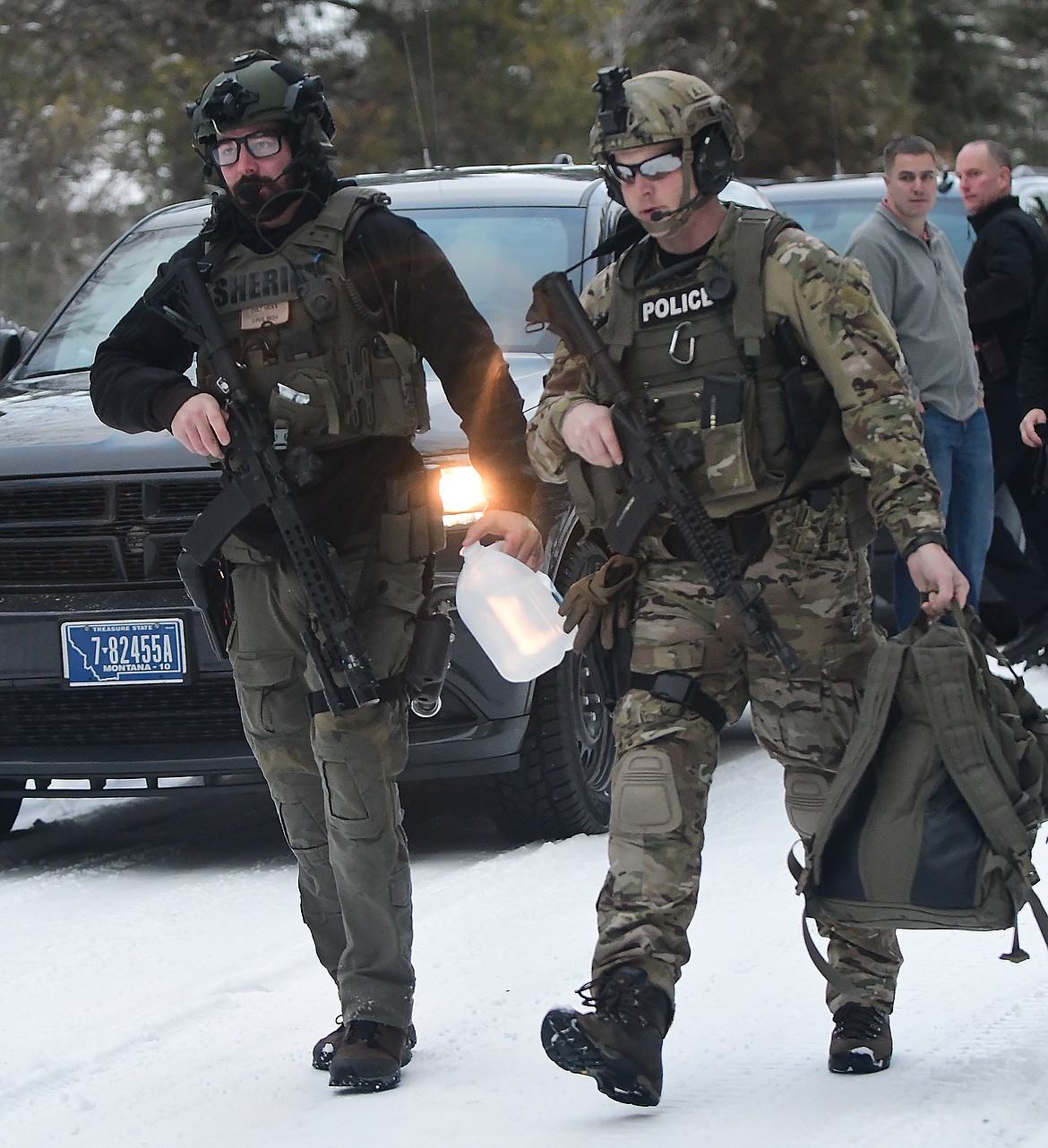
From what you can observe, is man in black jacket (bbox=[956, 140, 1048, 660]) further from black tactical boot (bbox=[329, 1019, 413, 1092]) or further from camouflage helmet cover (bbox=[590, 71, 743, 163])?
black tactical boot (bbox=[329, 1019, 413, 1092])

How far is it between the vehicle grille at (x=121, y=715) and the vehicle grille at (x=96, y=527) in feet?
0.99

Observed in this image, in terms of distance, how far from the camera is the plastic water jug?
420cm

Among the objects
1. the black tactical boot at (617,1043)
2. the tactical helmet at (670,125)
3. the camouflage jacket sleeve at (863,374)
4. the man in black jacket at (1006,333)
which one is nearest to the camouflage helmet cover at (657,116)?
the tactical helmet at (670,125)

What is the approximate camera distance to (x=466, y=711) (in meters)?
5.50

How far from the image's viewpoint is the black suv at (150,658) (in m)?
5.44

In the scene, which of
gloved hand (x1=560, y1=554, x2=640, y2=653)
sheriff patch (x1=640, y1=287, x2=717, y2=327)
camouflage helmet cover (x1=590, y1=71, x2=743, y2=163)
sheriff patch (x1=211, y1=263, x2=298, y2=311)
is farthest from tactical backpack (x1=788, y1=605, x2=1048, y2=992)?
sheriff patch (x1=211, y1=263, x2=298, y2=311)

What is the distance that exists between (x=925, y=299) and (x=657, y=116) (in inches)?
148

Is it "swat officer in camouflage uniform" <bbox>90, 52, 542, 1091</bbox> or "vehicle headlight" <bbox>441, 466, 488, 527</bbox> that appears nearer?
"swat officer in camouflage uniform" <bbox>90, 52, 542, 1091</bbox>

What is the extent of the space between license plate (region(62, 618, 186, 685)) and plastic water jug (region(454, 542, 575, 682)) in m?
1.26

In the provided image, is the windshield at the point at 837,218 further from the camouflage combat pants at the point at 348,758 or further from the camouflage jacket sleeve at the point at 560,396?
the camouflage combat pants at the point at 348,758

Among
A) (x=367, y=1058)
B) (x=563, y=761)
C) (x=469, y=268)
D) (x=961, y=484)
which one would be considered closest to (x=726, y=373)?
(x=367, y=1058)

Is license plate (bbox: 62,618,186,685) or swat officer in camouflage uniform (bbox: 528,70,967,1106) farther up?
swat officer in camouflage uniform (bbox: 528,70,967,1106)

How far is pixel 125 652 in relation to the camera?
17.9ft

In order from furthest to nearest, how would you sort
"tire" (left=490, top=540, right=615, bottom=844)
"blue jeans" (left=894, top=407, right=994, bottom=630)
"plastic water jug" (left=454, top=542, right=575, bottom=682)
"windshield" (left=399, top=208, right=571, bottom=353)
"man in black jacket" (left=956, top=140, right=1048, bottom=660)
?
"man in black jacket" (left=956, top=140, right=1048, bottom=660), "blue jeans" (left=894, top=407, right=994, bottom=630), "windshield" (left=399, top=208, right=571, bottom=353), "tire" (left=490, top=540, right=615, bottom=844), "plastic water jug" (left=454, top=542, right=575, bottom=682)
